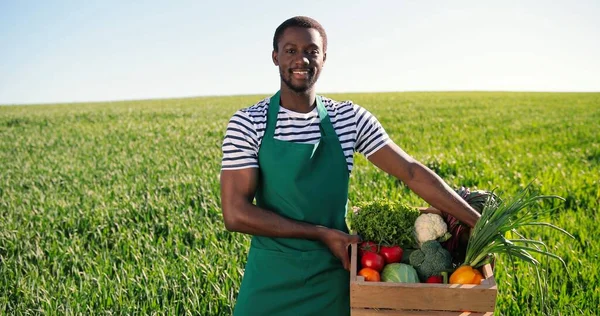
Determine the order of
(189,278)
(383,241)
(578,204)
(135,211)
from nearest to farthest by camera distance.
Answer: (383,241), (189,278), (135,211), (578,204)

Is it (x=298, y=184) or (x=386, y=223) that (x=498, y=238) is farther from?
(x=298, y=184)

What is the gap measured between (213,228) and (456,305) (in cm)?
399

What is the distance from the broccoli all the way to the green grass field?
187 cm

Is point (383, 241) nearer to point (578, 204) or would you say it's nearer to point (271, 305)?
point (271, 305)

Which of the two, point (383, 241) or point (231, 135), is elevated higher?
point (231, 135)

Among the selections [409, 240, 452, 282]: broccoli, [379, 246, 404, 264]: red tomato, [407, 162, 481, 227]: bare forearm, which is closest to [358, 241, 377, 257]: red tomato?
[379, 246, 404, 264]: red tomato

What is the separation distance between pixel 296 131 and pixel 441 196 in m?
0.82

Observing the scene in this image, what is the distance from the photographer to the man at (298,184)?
2836 mm

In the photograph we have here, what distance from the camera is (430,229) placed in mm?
2785

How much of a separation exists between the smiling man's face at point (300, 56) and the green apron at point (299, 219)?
19 centimetres

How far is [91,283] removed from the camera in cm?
489

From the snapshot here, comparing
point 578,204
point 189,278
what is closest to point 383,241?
point 189,278

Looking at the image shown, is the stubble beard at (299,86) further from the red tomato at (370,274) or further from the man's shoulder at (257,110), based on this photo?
the red tomato at (370,274)

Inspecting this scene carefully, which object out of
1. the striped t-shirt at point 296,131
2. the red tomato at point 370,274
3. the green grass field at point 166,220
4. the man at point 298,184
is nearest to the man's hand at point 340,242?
the man at point 298,184
